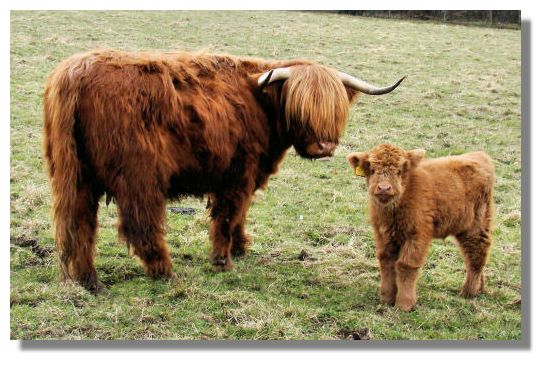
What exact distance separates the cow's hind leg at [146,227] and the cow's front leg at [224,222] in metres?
0.49

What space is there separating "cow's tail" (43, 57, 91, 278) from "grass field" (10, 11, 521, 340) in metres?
0.37

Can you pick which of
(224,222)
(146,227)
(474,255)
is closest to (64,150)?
(146,227)

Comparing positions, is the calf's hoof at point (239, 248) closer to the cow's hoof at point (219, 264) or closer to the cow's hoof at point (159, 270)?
the cow's hoof at point (219, 264)

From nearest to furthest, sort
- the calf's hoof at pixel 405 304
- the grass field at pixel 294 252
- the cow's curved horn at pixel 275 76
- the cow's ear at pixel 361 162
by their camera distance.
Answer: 1. the grass field at pixel 294 252
2. the cow's ear at pixel 361 162
3. the calf's hoof at pixel 405 304
4. the cow's curved horn at pixel 275 76

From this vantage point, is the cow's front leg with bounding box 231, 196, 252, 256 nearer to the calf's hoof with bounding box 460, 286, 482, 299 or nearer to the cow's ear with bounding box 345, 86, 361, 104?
the cow's ear with bounding box 345, 86, 361, 104

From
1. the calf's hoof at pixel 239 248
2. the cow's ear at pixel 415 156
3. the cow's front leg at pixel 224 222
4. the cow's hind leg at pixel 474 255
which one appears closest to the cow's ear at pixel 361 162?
the cow's ear at pixel 415 156

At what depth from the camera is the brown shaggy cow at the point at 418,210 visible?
4246 millimetres

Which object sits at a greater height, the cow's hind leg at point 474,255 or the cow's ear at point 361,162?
the cow's ear at point 361,162

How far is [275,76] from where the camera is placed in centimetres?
518

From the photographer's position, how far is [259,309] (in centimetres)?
434

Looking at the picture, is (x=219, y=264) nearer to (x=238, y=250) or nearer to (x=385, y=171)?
(x=238, y=250)

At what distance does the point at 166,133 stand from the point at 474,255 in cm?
227

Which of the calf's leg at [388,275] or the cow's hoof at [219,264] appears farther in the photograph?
the cow's hoof at [219,264]

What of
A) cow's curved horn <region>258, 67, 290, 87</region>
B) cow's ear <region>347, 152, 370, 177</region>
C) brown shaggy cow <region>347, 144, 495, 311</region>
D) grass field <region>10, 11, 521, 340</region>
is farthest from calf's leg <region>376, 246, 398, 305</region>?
cow's curved horn <region>258, 67, 290, 87</region>
